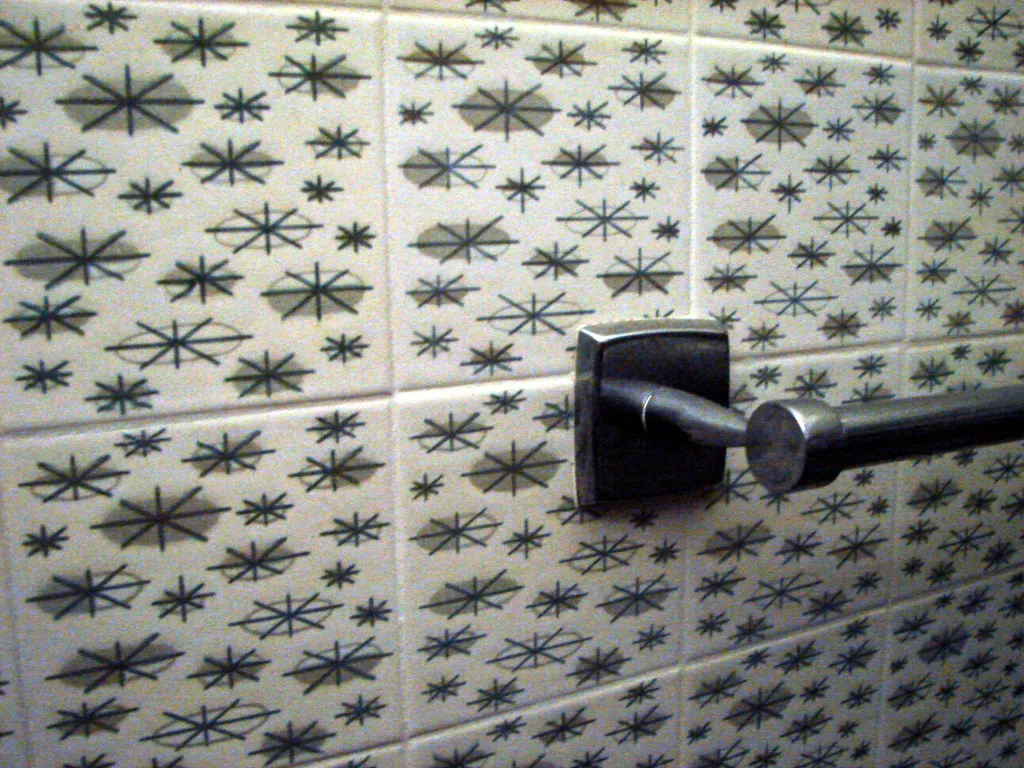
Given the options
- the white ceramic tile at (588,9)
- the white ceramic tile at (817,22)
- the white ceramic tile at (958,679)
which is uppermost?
the white ceramic tile at (817,22)

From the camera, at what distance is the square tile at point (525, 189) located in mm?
316

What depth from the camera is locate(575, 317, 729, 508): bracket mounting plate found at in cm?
35

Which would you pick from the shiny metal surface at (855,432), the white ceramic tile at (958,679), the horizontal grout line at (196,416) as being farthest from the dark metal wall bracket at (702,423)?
the white ceramic tile at (958,679)

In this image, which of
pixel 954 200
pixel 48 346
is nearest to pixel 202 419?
pixel 48 346

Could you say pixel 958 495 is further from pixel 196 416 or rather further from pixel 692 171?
pixel 196 416

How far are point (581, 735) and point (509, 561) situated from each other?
11 cm

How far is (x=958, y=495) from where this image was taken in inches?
18.2

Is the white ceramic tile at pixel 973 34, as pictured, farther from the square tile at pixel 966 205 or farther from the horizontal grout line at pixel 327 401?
the horizontal grout line at pixel 327 401

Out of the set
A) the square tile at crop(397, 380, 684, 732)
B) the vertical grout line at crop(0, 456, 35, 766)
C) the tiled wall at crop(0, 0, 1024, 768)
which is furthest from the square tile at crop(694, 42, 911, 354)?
the vertical grout line at crop(0, 456, 35, 766)

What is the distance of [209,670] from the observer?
1.01ft

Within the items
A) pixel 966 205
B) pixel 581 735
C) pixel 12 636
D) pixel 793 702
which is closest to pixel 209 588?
pixel 12 636

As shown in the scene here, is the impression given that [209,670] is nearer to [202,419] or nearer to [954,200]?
[202,419]

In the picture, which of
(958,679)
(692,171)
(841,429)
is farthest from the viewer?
(958,679)

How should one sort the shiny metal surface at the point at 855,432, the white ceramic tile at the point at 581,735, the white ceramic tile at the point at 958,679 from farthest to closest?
the white ceramic tile at the point at 958,679, the white ceramic tile at the point at 581,735, the shiny metal surface at the point at 855,432
